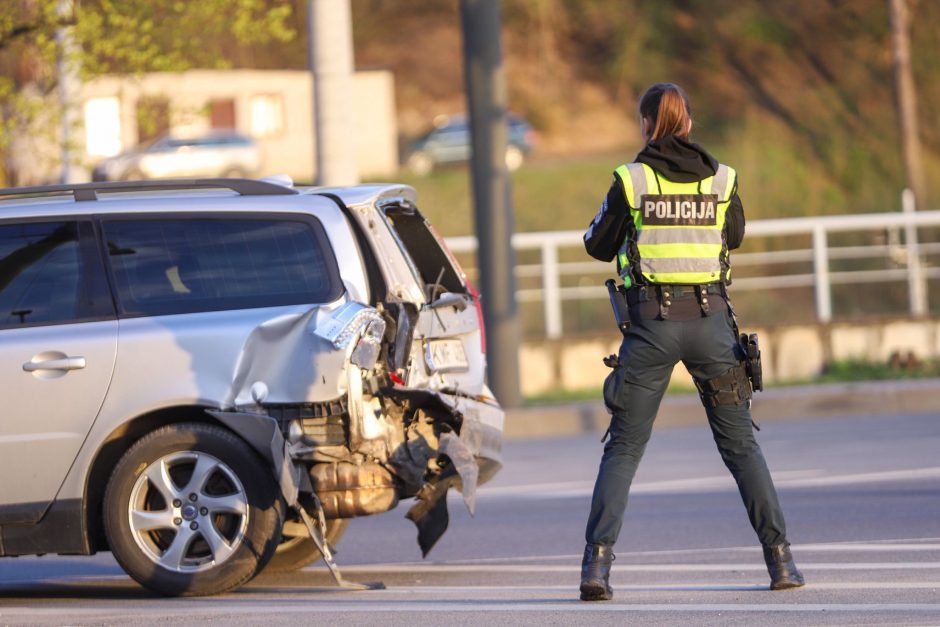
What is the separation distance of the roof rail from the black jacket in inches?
63.8

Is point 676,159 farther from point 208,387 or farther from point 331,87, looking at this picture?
point 331,87

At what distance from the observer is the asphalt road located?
6211mm

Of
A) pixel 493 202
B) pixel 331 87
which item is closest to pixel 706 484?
pixel 493 202

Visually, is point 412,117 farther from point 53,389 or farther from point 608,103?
point 53,389

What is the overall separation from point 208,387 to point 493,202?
786 cm

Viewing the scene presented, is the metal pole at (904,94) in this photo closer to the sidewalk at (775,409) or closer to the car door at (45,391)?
the sidewalk at (775,409)

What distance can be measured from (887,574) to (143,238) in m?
3.49

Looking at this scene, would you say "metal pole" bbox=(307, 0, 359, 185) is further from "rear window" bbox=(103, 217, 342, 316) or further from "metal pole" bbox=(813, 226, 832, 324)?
"rear window" bbox=(103, 217, 342, 316)

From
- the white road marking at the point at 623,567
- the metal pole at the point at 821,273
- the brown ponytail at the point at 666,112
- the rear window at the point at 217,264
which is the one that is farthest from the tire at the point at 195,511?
the metal pole at the point at 821,273

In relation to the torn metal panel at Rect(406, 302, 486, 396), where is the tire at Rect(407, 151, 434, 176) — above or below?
above

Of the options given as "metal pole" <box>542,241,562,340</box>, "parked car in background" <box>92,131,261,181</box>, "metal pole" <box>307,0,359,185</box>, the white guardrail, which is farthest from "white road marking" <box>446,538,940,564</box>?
"parked car in background" <box>92,131,261,181</box>

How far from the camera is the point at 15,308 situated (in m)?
7.05

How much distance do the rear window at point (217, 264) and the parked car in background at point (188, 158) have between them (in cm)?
3769

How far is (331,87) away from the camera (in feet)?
45.9
